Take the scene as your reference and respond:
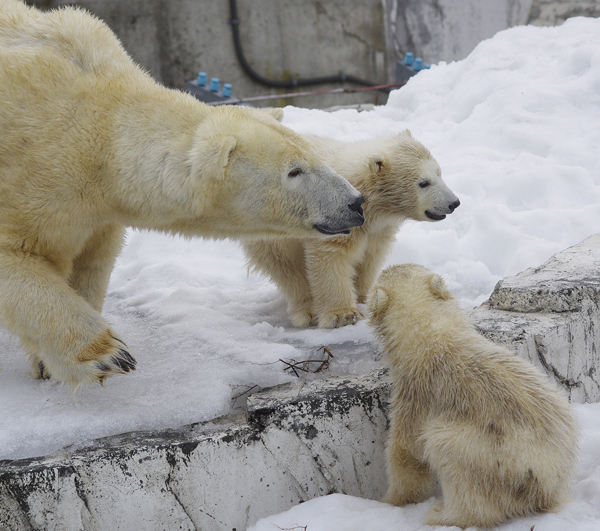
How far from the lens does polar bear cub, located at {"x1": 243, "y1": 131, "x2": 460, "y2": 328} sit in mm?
3447

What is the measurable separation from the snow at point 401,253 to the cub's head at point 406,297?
398 millimetres

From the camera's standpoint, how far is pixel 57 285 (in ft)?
8.29

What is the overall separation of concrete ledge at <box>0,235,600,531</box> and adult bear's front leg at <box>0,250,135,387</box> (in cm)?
29

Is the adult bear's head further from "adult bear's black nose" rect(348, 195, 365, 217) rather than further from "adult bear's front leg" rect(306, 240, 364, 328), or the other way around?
"adult bear's front leg" rect(306, 240, 364, 328)

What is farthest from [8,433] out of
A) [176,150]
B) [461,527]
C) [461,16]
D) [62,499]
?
[461,16]

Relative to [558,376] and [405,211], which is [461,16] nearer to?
[405,211]

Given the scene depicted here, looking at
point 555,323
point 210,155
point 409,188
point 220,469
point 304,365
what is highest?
point 210,155

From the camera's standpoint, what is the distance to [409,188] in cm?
349

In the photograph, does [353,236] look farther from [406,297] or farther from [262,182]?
[262,182]

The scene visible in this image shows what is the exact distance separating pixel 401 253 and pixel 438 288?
167cm

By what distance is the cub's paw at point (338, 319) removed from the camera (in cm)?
341

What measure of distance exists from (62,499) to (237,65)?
431 inches

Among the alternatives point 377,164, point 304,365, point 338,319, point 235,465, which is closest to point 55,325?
point 235,465

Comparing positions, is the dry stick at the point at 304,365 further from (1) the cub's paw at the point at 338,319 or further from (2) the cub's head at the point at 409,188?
(2) the cub's head at the point at 409,188
